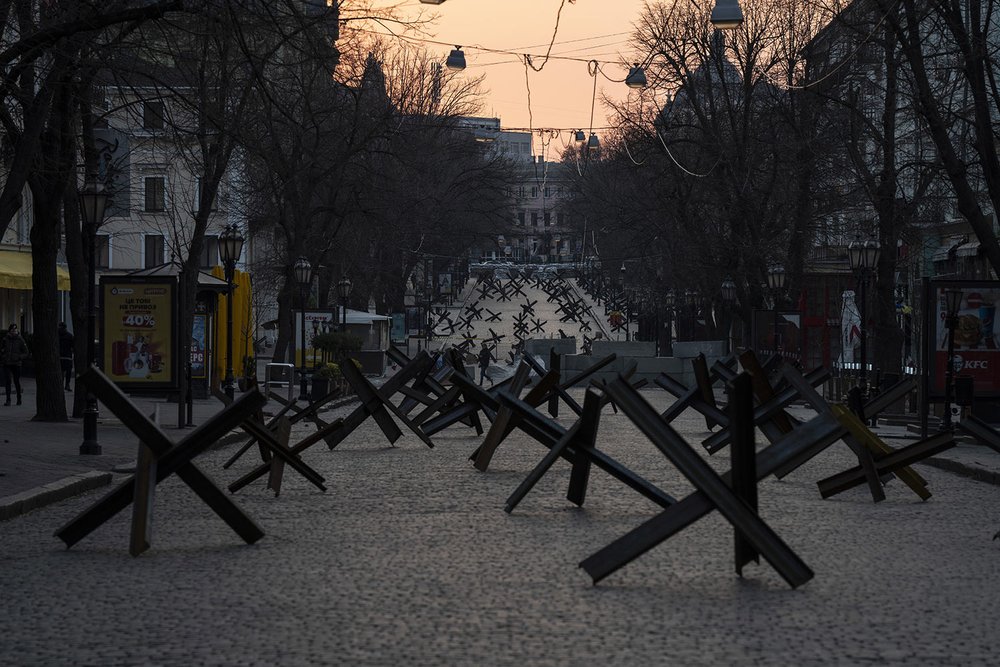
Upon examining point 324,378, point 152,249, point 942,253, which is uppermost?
point 152,249

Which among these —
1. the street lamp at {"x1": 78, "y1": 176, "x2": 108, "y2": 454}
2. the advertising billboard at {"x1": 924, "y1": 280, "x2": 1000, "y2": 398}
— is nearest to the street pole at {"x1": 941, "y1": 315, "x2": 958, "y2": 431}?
the advertising billboard at {"x1": 924, "y1": 280, "x2": 1000, "y2": 398}

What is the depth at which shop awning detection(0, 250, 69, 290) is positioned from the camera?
43.4m

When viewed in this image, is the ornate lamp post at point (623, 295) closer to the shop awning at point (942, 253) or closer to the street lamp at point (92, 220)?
the shop awning at point (942, 253)

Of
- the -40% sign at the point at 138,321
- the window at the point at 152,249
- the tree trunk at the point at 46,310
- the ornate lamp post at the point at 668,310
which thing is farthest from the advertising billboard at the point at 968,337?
the window at the point at 152,249

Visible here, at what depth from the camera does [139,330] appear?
79.3 ft

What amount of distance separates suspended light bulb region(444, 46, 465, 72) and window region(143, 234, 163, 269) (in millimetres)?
37356

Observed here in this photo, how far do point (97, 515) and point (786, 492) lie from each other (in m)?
6.63

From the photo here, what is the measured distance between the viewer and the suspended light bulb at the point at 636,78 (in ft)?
144

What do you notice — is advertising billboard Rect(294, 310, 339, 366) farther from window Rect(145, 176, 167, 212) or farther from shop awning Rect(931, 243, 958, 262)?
window Rect(145, 176, 167, 212)

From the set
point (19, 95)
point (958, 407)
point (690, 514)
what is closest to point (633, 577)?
point (690, 514)

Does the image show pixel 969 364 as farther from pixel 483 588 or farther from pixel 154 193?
pixel 154 193

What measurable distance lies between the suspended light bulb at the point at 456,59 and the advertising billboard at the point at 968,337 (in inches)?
805

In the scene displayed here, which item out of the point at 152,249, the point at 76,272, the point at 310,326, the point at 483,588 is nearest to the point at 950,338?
the point at 76,272

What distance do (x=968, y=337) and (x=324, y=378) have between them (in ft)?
58.0
